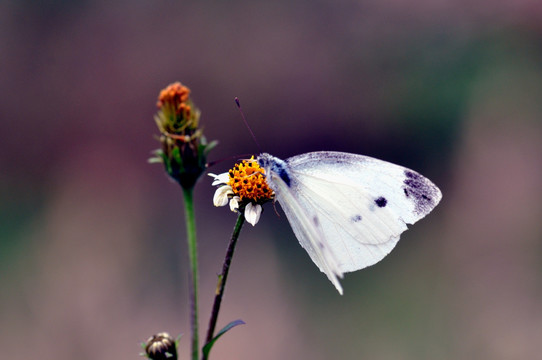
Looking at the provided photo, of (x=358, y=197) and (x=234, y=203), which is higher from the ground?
(x=234, y=203)

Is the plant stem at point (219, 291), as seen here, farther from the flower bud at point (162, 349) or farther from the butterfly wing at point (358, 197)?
the butterfly wing at point (358, 197)

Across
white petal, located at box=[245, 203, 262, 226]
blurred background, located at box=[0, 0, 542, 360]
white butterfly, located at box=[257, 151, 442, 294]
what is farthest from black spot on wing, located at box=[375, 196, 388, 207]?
blurred background, located at box=[0, 0, 542, 360]

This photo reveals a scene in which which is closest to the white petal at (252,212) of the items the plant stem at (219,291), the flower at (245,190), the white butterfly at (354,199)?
the flower at (245,190)

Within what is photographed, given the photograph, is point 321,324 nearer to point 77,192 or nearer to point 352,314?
point 352,314

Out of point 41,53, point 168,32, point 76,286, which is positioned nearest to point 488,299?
point 76,286

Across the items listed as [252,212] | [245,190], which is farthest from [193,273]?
[245,190]

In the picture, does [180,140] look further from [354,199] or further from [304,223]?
[354,199]
